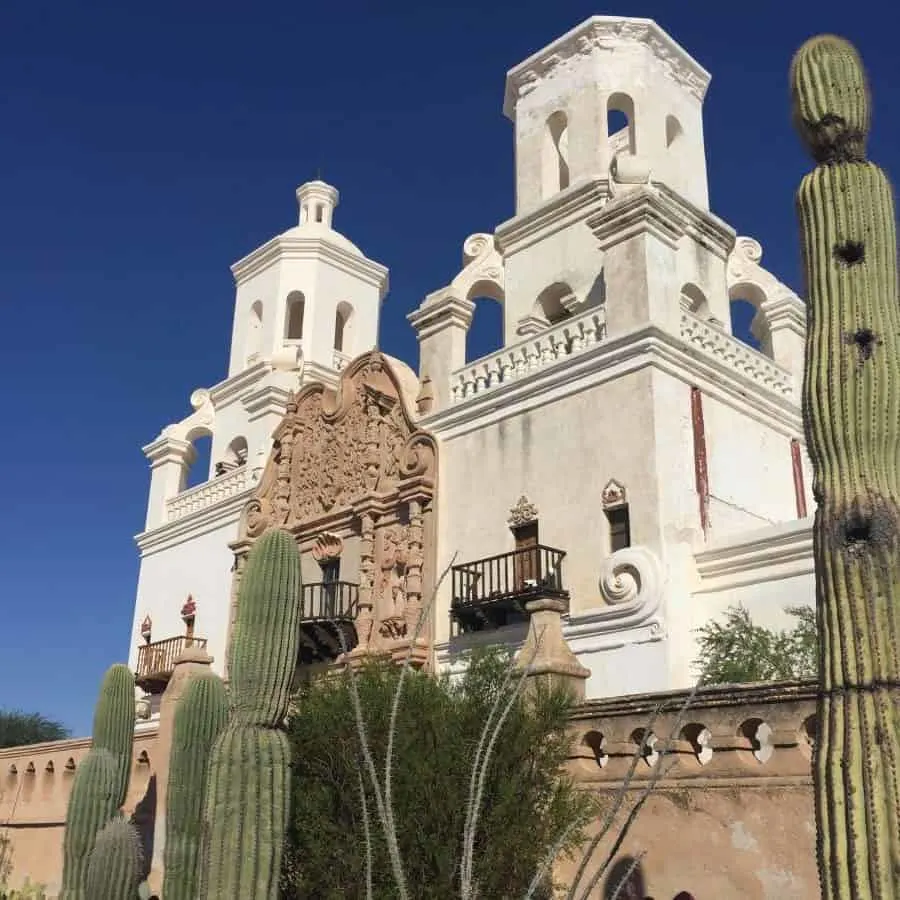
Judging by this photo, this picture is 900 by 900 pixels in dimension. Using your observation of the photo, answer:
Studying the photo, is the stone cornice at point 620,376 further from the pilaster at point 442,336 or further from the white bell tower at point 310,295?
the white bell tower at point 310,295

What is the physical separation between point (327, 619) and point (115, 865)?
5.70 metres

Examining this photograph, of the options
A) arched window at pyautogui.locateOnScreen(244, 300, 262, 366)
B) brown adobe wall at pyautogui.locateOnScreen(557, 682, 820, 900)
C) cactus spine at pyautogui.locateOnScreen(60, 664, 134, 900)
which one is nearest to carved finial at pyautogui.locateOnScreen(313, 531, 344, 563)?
cactus spine at pyautogui.locateOnScreen(60, 664, 134, 900)

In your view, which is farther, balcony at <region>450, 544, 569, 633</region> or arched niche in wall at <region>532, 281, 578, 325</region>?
arched niche in wall at <region>532, 281, 578, 325</region>

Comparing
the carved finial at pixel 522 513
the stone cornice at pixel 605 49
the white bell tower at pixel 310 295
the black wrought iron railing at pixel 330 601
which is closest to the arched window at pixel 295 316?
the white bell tower at pixel 310 295

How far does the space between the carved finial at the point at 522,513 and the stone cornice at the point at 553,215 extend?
6036mm

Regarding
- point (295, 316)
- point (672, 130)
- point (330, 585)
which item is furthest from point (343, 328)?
point (330, 585)

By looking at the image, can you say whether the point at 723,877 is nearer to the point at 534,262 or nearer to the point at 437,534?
the point at 437,534

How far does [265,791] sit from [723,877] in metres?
4.01

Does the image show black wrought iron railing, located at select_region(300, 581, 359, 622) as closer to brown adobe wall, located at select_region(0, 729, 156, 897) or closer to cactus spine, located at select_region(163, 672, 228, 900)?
brown adobe wall, located at select_region(0, 729, 156, 897)

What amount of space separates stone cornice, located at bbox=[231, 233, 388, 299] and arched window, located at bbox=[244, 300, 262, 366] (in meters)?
1.07

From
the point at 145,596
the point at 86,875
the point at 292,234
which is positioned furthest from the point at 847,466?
the point at 292,234

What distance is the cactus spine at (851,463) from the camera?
4703 mm

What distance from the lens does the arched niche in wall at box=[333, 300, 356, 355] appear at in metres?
27.9

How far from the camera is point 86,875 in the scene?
44.5 ft
